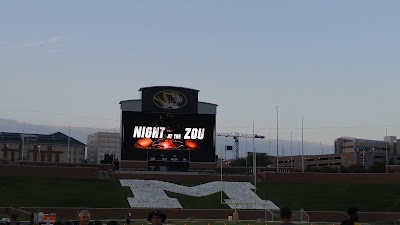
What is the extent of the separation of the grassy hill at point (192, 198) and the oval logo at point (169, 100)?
9.60m

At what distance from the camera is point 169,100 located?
75562 mm

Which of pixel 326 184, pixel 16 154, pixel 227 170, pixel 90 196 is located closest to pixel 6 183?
pixel 90 196

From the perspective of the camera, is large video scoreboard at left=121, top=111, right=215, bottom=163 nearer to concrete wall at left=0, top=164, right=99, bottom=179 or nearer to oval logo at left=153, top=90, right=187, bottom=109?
oval logo at left=153, top=90, right=187, bottom=109

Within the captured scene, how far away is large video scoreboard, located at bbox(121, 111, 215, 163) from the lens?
74.0 m

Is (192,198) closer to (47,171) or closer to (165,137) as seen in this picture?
(165,137)

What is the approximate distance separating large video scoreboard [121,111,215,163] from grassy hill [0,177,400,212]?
3932mm

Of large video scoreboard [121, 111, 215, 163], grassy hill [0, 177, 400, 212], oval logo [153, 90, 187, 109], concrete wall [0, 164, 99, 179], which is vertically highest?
oval logo [153, 90, 187, 109]

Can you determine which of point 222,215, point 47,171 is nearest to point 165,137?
point 47,171

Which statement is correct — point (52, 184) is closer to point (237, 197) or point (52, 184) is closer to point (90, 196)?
point (90, 196)

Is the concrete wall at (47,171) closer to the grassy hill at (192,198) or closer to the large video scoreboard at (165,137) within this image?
the grassy hill at (192,198)

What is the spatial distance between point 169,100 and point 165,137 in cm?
465

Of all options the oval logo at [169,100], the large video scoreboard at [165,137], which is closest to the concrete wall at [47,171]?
the large video scoreboard at [165,137]

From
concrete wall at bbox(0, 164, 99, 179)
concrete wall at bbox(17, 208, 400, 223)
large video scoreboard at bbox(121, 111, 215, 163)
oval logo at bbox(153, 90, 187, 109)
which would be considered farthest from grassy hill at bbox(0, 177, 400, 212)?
oval logo at bbox(153, 90, 187, 109)

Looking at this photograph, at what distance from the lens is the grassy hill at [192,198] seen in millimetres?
60500
